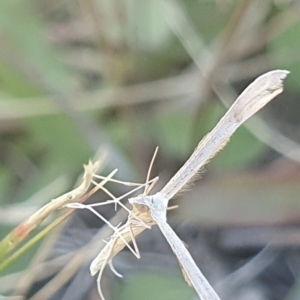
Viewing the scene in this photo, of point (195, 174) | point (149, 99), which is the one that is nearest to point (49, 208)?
point (195, 174)

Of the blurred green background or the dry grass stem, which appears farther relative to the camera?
the blurred green background

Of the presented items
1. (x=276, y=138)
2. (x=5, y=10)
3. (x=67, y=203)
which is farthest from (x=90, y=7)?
A: (x=67, y=203)

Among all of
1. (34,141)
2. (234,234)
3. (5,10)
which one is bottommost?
(234,234)

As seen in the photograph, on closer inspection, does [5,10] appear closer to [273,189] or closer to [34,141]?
[34,141]

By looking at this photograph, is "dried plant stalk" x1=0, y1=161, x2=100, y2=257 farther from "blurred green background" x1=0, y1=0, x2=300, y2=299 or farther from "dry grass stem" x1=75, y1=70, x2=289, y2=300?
"blurred green background" x1=0, y1=0, x2=300, y2=299

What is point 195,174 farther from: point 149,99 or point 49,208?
point 149,99

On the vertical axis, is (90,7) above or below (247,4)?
above

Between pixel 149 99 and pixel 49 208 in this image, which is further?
pixel 149 99

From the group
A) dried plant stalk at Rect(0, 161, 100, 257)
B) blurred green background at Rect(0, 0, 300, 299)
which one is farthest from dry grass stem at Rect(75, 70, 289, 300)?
blurred green background at Rect(0, 0, 300, 299)
